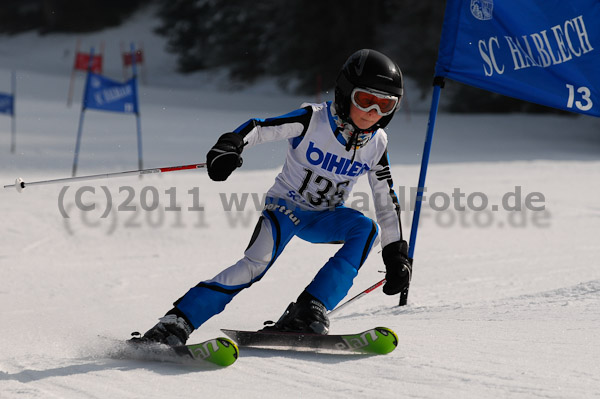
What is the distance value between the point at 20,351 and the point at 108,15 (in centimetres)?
3842

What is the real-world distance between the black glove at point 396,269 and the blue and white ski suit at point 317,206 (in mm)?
64

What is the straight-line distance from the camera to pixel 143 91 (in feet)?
76.2

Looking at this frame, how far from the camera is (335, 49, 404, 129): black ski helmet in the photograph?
3350mm

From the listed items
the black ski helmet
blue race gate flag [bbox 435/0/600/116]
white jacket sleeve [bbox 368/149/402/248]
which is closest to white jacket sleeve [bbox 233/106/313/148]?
the black ski helmet

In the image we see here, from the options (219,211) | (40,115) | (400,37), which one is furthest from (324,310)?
(400,37)

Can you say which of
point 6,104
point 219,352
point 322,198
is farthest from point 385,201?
point 6,104

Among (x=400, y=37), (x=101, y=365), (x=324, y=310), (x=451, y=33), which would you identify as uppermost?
(x=400, y=37)

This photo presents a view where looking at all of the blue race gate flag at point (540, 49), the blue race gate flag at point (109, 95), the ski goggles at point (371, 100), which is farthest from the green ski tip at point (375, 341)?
the blue race gate flag at point (109, 95)

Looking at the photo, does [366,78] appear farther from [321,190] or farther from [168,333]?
[168,333]

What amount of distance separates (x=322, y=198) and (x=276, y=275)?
2.55 meters

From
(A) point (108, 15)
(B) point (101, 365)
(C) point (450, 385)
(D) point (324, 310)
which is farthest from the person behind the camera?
(A) point (108, 15)

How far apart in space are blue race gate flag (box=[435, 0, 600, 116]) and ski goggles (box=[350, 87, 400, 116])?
1.38 meters

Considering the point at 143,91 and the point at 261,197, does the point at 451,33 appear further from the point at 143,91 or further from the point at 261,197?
the point at 143,91

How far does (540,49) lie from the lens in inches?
177
